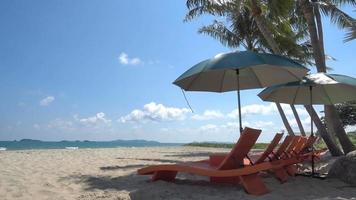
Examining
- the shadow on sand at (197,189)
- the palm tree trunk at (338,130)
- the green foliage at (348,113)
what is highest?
the green foliage at (348,113)

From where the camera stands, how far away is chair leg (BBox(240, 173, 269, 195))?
6148 mm

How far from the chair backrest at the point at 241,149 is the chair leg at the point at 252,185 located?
0.76ft

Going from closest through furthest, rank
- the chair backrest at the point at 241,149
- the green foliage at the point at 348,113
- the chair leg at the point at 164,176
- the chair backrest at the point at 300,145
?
1. the chair backrest at the point at 241,149
2. the chair leg at the point at 164,176
3. the chair backrest at the point at 300,145
4. the green foliage at the point at 348,113

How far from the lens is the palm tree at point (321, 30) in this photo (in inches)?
477

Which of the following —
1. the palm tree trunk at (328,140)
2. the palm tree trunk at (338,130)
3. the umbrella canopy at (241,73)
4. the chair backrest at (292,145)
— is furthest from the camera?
the palm tree trunk at (338,130)

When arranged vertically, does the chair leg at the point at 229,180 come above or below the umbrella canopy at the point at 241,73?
below

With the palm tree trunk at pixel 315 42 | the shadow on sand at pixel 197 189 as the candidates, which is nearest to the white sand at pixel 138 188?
the shadow on sand at pixel 197 189

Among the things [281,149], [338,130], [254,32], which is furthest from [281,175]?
[254,32]

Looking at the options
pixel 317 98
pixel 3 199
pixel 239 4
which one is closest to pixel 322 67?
pixel 317 98

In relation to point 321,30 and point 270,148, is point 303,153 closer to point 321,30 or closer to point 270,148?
point 270,148

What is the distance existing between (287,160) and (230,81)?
249 cm

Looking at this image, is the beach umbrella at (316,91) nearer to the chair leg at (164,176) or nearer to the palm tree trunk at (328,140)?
the palm tree trunk at (328,140)

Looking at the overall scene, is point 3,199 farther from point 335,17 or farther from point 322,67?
point 335,17

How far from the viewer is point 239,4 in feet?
51.9
